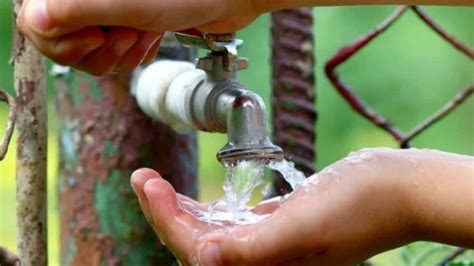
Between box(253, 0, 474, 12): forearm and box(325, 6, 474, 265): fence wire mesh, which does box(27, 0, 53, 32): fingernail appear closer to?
box(253, 0, 474, 12): forearm

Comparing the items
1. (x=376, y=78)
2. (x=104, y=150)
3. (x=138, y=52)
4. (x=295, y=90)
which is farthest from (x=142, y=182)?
(x=376, y=78)

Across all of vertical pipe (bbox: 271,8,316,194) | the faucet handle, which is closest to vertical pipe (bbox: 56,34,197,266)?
vertical pipe (bbox: 271,8,316,194)

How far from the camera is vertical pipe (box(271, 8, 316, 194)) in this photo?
1276 millimetres

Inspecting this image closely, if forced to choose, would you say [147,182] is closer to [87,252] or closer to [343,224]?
[343,224]

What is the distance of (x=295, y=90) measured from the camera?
4.19 ft

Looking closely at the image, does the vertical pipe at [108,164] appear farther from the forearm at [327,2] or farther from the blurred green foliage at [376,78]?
the blurred green foliage at [376,78]

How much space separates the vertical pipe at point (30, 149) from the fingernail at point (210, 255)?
0.17 meters

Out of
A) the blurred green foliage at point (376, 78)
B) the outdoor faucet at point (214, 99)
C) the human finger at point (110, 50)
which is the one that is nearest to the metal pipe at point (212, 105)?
the outdoor faucet at point (214, 99)

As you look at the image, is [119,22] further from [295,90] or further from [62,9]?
[295,90]

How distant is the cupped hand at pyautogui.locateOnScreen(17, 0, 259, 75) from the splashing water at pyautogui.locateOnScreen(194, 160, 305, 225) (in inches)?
4.1

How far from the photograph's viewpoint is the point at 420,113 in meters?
3.13

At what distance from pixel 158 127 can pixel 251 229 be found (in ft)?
1.37

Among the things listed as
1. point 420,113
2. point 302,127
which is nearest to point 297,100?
point 302,127

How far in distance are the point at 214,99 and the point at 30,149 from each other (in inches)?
5.9
